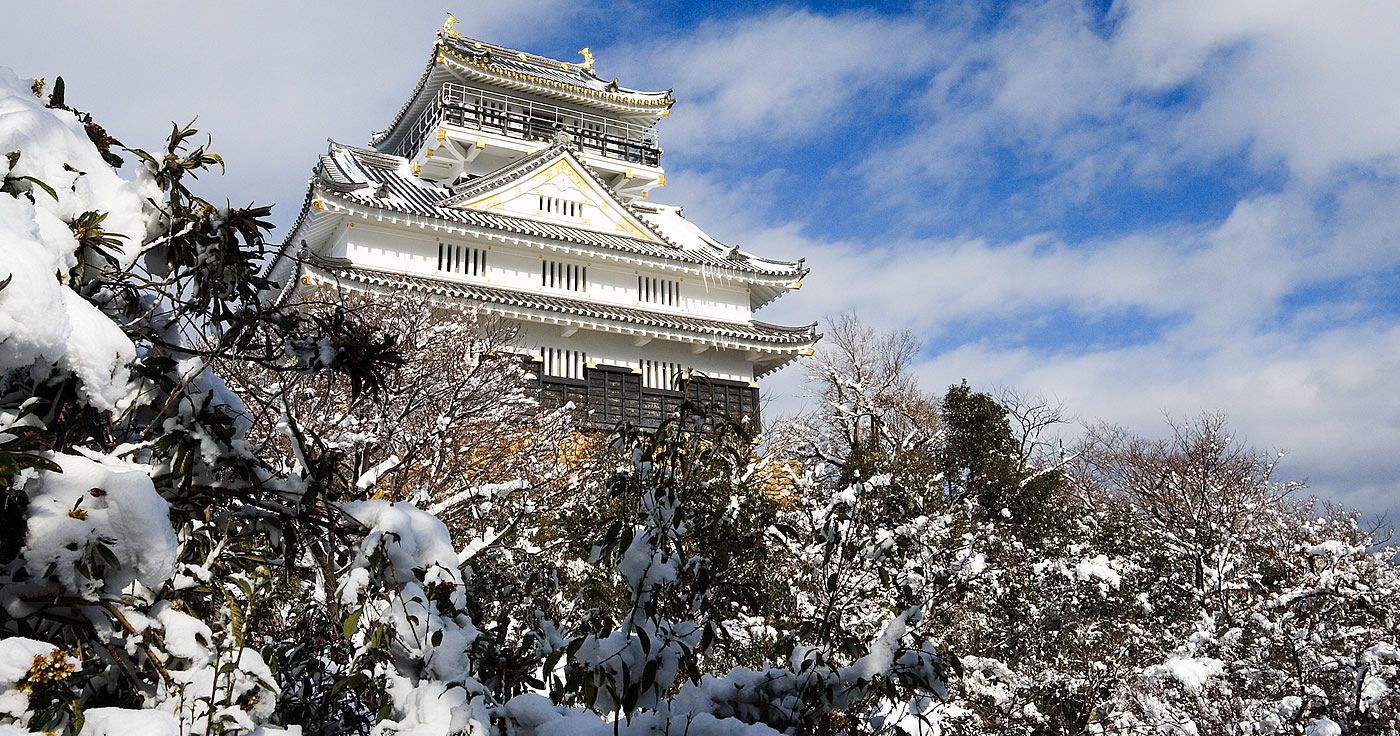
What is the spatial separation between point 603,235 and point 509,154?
6.86 metres

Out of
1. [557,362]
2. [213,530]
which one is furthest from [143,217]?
[557,362]

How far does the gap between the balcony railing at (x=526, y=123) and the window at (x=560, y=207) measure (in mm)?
5901

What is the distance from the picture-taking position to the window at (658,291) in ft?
75.0

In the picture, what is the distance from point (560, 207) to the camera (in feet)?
77.2

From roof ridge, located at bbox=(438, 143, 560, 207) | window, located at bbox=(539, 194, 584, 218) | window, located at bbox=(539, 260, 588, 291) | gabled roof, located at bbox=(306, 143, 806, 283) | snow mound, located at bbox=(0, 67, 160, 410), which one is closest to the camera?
snow mound, located at bbox=(0, 67, 160, 410)

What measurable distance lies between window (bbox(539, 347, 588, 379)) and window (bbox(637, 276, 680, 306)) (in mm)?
2416

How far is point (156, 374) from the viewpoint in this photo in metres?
2.99

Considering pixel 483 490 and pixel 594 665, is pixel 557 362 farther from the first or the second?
pixel 594 665

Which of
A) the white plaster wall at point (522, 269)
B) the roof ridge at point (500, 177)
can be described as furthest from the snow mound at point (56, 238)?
the roof ridge at point (500, 177)

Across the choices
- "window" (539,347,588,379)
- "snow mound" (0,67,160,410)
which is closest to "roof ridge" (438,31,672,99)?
"window" (539,347,588,379)

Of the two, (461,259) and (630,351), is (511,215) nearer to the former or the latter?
(461,259)

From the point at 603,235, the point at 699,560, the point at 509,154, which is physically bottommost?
the point at 699,560

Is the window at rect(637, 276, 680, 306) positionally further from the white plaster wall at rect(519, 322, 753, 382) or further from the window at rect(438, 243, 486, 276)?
the window at rect(438, 243, 486, 276)

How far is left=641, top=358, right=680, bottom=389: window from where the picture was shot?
71.5 ft
